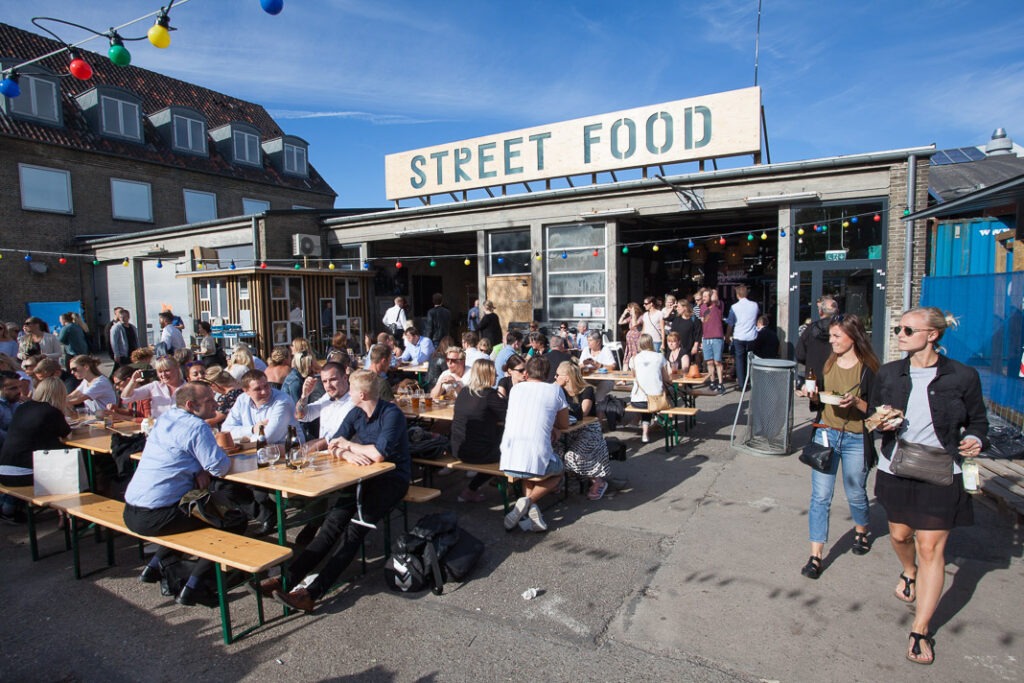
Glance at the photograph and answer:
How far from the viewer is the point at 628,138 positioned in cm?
1233

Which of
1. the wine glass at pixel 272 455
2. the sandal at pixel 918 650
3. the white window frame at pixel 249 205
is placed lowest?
the sandal at pixel 918 650

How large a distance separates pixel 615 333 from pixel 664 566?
9.12 metres

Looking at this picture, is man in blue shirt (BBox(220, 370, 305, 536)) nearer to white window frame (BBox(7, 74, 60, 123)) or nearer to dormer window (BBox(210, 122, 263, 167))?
white window frame (BBox(7, 74, 60, 123))

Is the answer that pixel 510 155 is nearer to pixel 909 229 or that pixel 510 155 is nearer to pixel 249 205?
pixel 909 229

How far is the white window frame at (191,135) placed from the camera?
24.3 meters

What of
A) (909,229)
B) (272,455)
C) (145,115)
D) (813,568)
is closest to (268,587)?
(272,455)

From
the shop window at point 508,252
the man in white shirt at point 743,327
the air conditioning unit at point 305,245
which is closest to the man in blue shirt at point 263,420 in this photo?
the man in white shirt at point 743,327

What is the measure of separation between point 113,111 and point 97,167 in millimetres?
2630

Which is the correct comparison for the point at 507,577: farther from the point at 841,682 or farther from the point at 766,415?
the point at 766,415

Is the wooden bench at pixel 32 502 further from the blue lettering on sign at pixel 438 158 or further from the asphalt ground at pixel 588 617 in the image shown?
the blue lettering on sign at pixel 438 158

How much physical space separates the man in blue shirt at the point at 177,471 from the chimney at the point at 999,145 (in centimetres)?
2195

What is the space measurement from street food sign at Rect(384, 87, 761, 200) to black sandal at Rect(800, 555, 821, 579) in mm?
9131

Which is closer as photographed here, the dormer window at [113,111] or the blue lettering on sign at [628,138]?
the blue lettering on sign at [628,138]

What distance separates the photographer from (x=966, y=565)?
3965 mm
